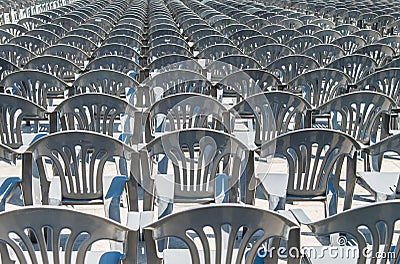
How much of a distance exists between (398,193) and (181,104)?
1981 millimetres

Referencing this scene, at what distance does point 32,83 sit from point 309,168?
138 inches

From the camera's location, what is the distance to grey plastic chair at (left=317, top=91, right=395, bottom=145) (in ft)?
18.0

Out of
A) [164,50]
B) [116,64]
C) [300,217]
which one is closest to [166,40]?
[164,50]

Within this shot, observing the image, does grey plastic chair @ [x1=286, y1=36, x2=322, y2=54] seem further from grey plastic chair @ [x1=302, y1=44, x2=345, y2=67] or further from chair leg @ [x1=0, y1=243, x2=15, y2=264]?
chair leg @ [x1=0, y1=243, x2=15, y2=264]

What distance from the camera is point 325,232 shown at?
2.87 m

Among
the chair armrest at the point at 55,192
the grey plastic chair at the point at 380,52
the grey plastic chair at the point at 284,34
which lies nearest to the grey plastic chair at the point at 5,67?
the chair armrest at the point at 55,192

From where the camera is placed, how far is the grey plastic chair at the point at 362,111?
548cm

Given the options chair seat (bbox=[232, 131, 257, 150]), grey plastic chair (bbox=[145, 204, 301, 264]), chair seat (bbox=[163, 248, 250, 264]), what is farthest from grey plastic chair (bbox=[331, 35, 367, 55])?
grey plastic chair (bbox=[145, 204, 301, 264])

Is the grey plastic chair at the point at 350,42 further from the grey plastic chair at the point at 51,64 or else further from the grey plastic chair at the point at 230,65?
the grey plastic chair at the point at 51,64

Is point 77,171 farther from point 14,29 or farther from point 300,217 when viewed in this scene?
point 14,29

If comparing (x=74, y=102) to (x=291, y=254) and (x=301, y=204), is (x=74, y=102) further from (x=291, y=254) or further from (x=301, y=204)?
(x=291, y=254)

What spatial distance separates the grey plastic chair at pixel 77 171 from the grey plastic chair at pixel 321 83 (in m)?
2.84

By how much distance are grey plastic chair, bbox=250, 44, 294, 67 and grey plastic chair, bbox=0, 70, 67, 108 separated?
369 centimetres

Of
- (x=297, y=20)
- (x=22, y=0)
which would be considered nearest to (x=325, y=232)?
(x=297, y=20)
